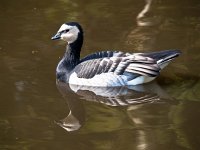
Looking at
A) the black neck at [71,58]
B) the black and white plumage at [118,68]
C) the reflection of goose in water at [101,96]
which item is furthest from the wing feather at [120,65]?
the black neck at [71,58]

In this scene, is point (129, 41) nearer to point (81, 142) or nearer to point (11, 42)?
point (11, 42)

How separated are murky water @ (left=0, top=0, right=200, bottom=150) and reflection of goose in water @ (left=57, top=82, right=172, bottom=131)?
0.05 ft

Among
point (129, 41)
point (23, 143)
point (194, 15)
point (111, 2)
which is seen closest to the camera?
point (23, 143)

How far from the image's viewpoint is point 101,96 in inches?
381

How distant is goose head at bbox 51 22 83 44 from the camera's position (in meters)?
10.2

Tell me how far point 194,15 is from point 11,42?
4035mm

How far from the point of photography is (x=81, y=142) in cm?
802

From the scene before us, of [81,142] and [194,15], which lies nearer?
[81,142]

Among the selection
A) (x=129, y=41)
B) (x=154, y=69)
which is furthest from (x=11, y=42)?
(x=154, y=69)

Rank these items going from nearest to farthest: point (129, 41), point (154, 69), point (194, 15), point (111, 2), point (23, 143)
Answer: point (23, 143), point (154, 69), point (129, 41), point (194, 15), point (111, 2)

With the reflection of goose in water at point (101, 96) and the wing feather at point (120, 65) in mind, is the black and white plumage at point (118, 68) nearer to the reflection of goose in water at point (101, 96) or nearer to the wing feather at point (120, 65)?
the wing feather at point (120, 65)

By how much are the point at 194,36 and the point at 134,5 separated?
7.72 ft

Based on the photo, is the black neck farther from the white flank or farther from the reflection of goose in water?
the white flank

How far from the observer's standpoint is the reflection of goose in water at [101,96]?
909cm
